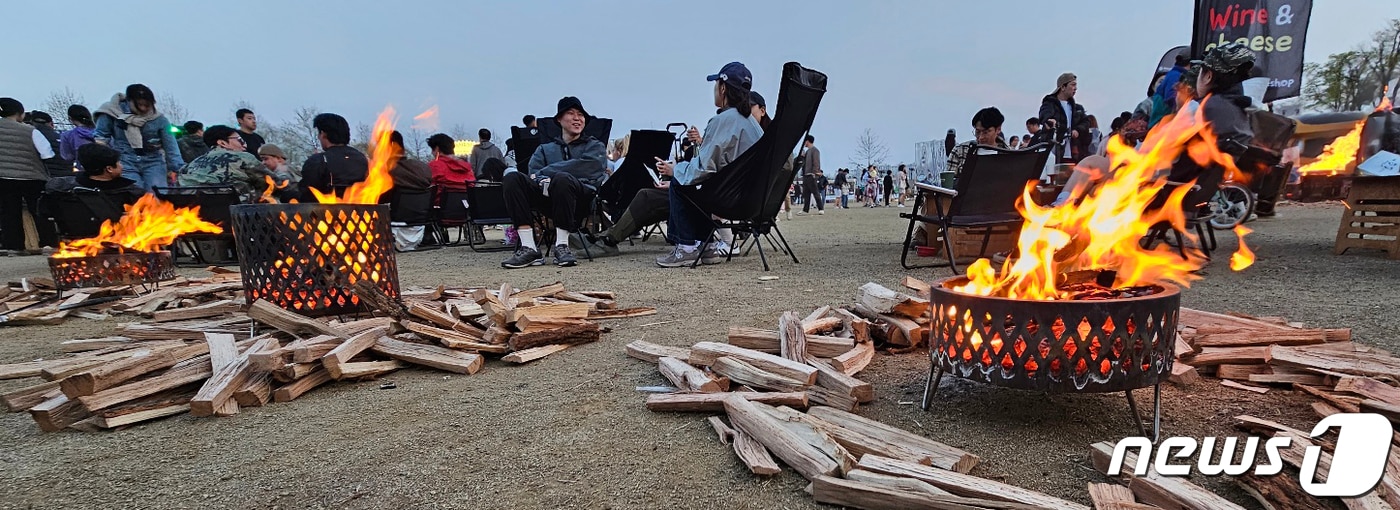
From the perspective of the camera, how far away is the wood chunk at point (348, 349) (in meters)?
2.30

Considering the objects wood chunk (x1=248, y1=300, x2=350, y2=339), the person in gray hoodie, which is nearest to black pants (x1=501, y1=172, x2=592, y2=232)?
wood chunk (x1=248, y1=300, x2=350, y2=339)

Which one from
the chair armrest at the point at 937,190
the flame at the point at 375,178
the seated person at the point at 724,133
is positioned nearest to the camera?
the flame at the point at 375,178

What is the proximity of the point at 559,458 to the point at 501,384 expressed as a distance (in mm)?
795

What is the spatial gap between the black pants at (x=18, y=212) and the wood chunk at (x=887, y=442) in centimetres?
1078

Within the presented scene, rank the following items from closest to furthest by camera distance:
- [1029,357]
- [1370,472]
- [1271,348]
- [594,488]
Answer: [1370,472] < [594,488] < [1029,357] < [1271,348]

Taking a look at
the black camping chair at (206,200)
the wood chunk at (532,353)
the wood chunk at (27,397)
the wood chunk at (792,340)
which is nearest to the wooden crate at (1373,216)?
the wood chunk at (792,340)

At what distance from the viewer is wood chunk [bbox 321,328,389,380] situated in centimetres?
230

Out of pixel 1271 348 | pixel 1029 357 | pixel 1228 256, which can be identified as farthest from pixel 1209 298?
pixel 1029 357

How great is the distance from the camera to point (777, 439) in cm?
161

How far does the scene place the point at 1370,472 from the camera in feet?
4.31

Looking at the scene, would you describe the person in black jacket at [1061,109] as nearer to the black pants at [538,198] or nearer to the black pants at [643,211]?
the black pants at [643,211]

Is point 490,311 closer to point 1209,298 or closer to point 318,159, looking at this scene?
point 1209,298

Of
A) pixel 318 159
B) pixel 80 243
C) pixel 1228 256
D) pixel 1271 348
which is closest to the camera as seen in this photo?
pixel 1271 348

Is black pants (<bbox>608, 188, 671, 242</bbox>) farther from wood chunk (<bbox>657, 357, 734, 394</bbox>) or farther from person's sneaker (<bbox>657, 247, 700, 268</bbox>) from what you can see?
wood chunk (<bbox>657, 357, 734, 394</bbox>)
